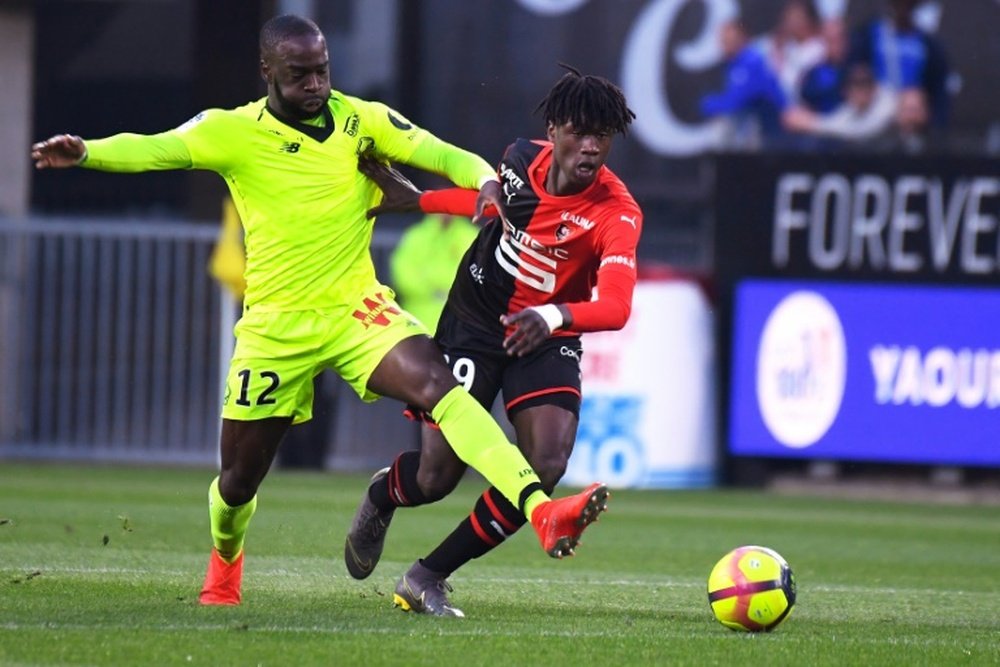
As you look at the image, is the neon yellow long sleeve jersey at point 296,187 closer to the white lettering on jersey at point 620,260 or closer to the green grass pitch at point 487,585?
the white lettering on jersey at point 620,260

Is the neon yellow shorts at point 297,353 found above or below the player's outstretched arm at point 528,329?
below

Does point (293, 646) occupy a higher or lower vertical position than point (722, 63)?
lower

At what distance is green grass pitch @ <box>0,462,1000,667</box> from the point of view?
6.59m

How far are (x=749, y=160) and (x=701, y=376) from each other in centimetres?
178

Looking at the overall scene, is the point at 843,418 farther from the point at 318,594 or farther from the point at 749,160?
the point at 318,594

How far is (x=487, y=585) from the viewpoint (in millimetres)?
9078

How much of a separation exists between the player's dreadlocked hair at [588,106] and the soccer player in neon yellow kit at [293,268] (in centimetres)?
37

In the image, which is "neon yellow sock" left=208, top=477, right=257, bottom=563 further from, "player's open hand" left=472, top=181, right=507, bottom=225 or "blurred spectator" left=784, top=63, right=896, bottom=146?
"blurred spectator" left=784, top=63, right=896, bottom=146

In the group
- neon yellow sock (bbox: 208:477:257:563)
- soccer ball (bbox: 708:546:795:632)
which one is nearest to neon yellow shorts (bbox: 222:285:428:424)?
neon yellow sock (bbox: 208:477:257:563)

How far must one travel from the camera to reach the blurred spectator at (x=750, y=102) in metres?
Answer: 17.4

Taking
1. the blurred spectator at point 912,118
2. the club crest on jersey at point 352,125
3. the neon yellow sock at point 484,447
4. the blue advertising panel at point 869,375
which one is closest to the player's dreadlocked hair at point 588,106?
the club crest on jersey at point 352,125

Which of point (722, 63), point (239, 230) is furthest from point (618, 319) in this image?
point (722, 63)

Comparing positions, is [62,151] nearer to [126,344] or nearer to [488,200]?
[488,200]

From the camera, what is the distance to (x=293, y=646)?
21.3 ft
